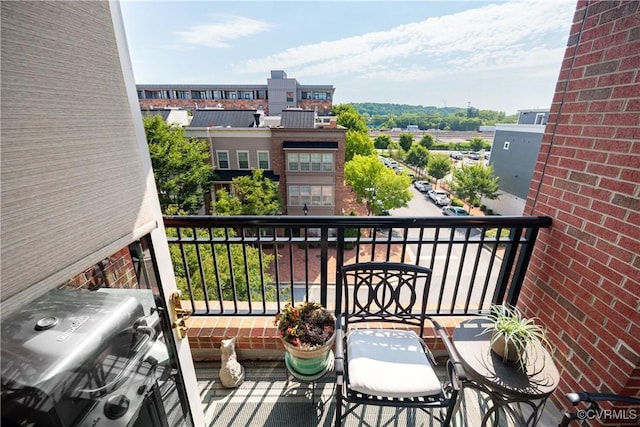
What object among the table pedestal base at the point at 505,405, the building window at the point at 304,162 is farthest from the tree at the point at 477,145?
the table pedestal base at the point at 505,405

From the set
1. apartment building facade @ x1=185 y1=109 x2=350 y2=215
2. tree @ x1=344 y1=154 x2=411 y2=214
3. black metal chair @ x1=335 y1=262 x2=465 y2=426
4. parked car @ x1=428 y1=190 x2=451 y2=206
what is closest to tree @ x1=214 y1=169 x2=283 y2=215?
apartment building facade @ x1=185 y1=109 x2=350 y2=215

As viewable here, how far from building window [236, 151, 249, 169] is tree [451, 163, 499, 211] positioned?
56.1 feet

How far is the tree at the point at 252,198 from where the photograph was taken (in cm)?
1245

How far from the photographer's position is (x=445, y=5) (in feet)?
9.05

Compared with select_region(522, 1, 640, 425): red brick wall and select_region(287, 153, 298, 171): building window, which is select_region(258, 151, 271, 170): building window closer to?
select_region(287, 153, 298, 171): building window

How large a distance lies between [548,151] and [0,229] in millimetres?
2491

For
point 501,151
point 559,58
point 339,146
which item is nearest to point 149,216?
point 559,58

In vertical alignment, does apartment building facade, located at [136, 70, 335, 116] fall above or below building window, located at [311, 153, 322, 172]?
above

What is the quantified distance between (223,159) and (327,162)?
5677mm

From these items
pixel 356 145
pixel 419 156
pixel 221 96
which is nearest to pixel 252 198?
pixel 356 145

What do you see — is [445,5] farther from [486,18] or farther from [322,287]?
[322,287]

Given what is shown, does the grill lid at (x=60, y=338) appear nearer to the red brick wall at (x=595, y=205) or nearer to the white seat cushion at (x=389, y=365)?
the white seat cushion at (x=389, y=365)

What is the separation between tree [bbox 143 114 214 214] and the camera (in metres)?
12.1

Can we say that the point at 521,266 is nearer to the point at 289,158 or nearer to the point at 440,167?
the point at 289,158
